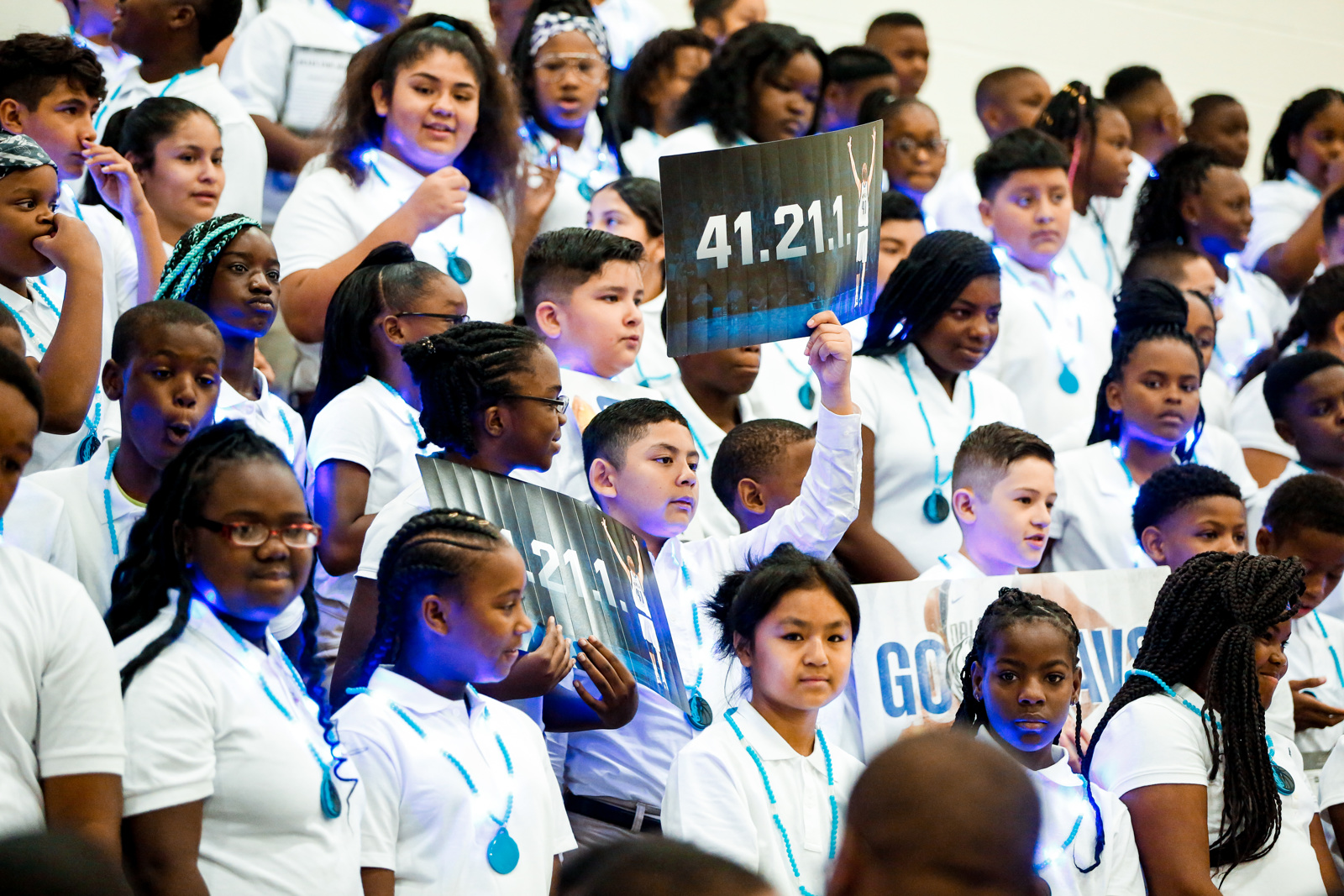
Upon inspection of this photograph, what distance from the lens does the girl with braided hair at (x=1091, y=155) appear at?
7.19 meters

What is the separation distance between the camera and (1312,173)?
8.05m

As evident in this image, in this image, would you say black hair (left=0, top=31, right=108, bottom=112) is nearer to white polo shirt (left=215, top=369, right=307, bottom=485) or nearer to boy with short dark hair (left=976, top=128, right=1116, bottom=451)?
white polo shirt (left=215, top=369, right=307, bottom=485)

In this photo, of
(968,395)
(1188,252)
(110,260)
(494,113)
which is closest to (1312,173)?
(1188,252)

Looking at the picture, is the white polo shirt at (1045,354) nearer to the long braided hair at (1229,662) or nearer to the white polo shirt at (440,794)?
the long braided hair at (1229,662)

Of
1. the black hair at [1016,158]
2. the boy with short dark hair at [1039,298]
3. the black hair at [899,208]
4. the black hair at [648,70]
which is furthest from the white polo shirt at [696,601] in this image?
the black hair at [648,70]

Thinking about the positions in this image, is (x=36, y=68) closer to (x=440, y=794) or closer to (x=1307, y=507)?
(x=440, y=794)

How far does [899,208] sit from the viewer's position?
605cm

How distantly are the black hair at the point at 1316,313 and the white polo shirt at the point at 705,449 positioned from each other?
91.8 inches

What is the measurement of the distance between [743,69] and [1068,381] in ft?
5.82

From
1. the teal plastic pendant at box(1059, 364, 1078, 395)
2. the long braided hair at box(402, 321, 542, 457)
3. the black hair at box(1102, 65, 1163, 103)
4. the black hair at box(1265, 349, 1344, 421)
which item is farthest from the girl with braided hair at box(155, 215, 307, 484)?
the black hair at box(1102, 65, 1163, 103)

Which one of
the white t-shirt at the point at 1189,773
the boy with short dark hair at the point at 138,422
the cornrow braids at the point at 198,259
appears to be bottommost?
the white t-shirt at the point at 1189,773

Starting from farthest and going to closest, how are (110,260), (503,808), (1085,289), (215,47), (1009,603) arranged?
(1085,289) < (215,47) < (110,260) < (1009,603) < (503,808)

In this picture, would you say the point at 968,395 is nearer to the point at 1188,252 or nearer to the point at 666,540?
the point at 666,540

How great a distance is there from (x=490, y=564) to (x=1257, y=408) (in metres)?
3.75
